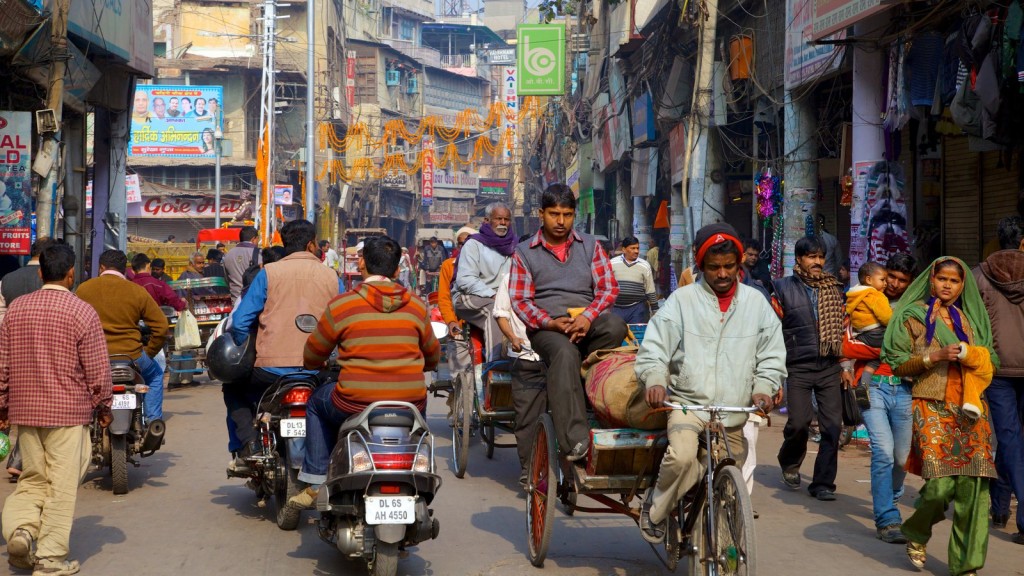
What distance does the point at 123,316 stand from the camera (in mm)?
8477

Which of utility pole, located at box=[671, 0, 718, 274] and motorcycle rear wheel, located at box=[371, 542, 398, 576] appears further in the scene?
utility pole, located at box=[671, 0, 718, 274]

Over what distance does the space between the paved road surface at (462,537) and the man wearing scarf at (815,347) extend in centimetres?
42

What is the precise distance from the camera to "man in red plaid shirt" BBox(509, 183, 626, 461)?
5.80 m

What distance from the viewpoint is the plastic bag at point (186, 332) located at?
559 inches

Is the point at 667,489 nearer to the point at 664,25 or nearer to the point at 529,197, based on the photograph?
the point at 664,25

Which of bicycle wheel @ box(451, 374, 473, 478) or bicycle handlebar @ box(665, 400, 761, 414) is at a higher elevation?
bicycle handlebar @ box(665, 400, 761, 414)

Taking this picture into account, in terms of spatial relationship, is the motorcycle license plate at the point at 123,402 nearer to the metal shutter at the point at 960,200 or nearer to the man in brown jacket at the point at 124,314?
the man in brown jacket at the point at 124,314

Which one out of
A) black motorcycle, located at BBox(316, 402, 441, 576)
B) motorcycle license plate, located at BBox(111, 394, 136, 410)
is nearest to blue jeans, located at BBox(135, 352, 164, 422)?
motorcycle license plate, located at BBox(111, 394, 136, 410)

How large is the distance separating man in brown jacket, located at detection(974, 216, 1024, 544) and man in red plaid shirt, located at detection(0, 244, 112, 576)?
5.37 m

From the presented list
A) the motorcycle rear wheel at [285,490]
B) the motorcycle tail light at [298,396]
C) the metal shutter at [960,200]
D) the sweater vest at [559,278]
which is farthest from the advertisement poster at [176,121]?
the sweater vest at [559,278]

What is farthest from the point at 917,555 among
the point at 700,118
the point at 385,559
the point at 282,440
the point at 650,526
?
the point at 700,118

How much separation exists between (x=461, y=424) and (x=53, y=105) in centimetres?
704

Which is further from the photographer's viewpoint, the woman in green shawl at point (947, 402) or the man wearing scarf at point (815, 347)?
the man wearing scarf at point (815, 347)

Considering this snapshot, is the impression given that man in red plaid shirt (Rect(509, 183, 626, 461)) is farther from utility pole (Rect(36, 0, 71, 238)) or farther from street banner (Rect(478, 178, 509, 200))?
street banner (Rect(478, 178, 509, 200))
